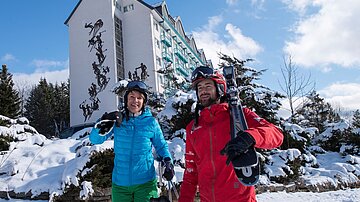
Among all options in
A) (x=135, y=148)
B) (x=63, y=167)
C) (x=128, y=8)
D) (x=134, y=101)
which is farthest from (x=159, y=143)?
(x=128, y=8)

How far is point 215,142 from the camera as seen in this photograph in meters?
1.94

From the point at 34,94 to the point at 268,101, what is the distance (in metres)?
39.3

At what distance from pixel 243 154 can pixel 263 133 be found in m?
0.20

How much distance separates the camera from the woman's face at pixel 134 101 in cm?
305

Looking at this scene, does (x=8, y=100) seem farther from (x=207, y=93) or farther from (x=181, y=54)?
(x=207, y=93)

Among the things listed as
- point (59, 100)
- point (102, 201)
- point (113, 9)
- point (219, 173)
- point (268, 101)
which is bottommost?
point (102, 201)

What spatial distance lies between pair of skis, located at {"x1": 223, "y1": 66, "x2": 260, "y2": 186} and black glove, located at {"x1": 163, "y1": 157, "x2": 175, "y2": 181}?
3.96ft

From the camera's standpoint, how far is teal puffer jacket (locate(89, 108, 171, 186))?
2.79m

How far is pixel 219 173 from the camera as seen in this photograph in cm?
189

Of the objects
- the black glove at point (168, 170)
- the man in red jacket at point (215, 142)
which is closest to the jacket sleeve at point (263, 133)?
the man in red jacket at point (215, 142)

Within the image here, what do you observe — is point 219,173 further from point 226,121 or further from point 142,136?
point 142,136

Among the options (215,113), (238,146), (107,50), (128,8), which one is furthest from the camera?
(128,8)

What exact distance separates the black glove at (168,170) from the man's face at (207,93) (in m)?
1.02

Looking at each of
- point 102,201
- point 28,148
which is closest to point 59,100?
point 28,148
